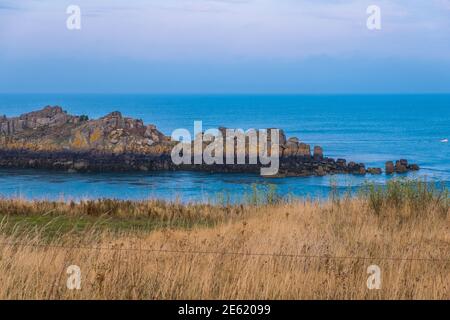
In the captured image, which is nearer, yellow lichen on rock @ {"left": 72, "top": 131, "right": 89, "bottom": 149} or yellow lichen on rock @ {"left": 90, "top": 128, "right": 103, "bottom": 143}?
yellow lichen on rock @ {"left": 72, "top": 131, "right": 89, "bottom": 149}

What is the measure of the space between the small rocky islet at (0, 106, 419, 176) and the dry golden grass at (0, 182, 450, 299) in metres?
40.9

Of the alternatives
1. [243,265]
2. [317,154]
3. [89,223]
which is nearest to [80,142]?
[317,154]

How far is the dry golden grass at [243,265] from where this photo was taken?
265 inches

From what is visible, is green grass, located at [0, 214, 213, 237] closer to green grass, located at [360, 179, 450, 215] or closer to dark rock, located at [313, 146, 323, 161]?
green grass, located at [360, 179, 450, 215]

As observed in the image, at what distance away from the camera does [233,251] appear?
8.35 metres

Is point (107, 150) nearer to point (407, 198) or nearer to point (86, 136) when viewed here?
point (86, 136)

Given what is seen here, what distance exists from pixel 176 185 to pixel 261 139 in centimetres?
2011

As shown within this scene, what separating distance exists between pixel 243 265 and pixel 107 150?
2071 inches

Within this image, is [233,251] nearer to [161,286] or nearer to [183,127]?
[161,286]

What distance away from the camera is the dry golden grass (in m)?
6.73

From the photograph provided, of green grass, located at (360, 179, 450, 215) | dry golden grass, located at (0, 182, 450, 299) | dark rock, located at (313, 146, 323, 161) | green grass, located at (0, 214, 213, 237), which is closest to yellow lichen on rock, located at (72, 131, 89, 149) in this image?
dark rock, located at (313, 146, 323, 161)

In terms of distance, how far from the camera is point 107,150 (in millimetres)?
58906
